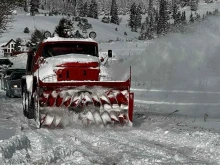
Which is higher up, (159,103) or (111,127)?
(111,127)

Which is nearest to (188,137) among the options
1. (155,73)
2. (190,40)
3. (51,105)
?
(51,105)

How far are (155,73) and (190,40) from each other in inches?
196

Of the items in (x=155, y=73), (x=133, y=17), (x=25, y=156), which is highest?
(x=25, y=156)

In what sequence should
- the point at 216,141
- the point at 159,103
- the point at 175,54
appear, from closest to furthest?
the point at 216,141 < the point at 159,103 < the point at 175,54

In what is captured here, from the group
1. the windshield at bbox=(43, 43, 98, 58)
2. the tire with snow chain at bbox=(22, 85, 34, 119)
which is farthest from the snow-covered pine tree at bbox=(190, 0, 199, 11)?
the windshield at bbox=(43, 43, 98, 58)

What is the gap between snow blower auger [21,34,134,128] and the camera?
372 inches

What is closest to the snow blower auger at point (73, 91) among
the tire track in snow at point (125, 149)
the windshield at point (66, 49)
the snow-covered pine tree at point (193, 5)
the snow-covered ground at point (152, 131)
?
the windshield at point (66, 49)

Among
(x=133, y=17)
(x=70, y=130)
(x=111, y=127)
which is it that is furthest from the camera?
(x=133, y=17)

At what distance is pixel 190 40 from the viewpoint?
2650 centimetres

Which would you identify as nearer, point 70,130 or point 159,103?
point 70,130

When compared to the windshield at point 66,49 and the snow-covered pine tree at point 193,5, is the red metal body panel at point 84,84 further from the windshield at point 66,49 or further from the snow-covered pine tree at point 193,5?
the snow-covered pine tree at point 193,5

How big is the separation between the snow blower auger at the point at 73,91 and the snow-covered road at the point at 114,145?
319 mm

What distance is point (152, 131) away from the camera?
9156 millimetres

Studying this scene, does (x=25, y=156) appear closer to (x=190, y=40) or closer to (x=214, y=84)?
(x=214, y=84)
